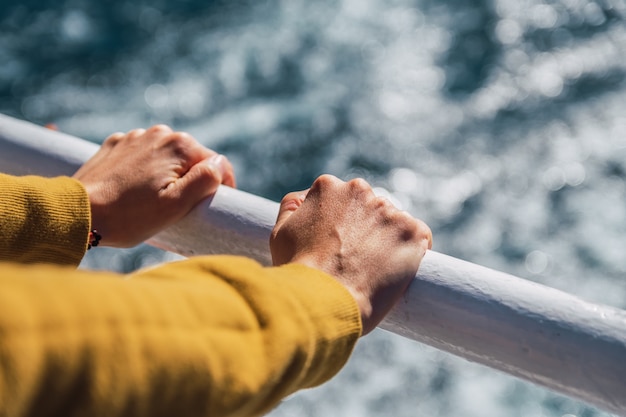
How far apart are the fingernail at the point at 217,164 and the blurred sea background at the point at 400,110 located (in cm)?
76

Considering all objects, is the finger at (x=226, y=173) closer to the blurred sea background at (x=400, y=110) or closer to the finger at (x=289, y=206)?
the finger at (x=289, y=206)

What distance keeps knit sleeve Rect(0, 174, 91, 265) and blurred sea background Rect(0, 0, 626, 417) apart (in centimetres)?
82

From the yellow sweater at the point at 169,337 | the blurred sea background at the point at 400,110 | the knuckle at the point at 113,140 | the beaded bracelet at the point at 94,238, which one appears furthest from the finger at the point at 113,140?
the blurred sea background at the point at 400,110

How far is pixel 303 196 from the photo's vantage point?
0.63m

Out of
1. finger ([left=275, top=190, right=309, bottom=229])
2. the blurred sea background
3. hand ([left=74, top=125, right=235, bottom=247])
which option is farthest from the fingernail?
the blurred sea background

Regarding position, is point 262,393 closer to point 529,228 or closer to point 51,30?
point 529,228

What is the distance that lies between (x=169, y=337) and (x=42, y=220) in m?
0.33

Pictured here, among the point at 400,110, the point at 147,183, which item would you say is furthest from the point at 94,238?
the point at 400,110

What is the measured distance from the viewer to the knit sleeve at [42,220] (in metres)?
0.60

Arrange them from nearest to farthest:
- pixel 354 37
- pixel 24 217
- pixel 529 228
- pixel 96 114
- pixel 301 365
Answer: pixel 301 365, pixel 24 217, pixel 529 228, pixel 96 114, pixel 354 37

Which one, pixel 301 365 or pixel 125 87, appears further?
pixel 125 87

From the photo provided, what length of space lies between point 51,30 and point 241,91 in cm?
60

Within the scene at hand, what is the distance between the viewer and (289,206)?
2.01 ft

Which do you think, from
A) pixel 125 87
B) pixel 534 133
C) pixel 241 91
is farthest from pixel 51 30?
pixel 534 133
